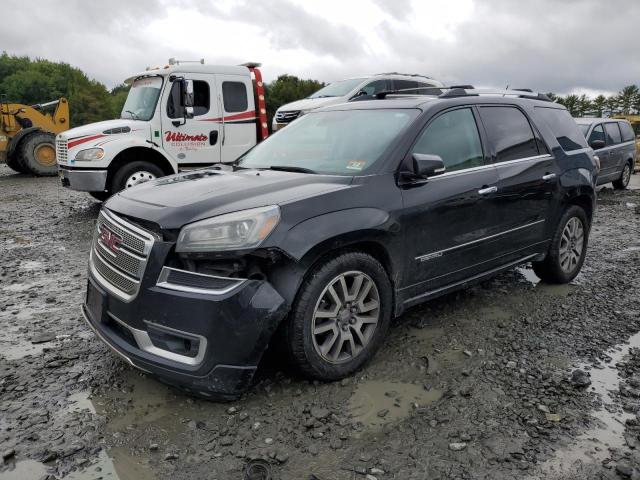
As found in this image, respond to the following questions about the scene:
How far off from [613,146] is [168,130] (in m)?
9.68

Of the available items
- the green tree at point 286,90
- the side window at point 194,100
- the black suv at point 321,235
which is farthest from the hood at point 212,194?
the green tree at point 286,90

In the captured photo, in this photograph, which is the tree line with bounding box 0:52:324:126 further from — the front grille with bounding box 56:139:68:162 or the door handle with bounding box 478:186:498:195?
the door handle with bounding box 478:186:498:195

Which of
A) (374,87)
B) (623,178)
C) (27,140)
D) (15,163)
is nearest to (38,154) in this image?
(27,140)

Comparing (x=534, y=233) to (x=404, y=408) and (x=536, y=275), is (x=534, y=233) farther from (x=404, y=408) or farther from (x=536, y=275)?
(x=404, y=408)

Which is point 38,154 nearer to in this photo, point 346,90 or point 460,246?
point 346,90

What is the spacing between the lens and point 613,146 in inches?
462

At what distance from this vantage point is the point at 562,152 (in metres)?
4.77

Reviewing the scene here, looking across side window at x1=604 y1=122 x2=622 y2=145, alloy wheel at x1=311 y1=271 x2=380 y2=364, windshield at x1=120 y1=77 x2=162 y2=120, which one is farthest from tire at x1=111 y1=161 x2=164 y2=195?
side window at x1=604 y1=122 x2=622 y2=145

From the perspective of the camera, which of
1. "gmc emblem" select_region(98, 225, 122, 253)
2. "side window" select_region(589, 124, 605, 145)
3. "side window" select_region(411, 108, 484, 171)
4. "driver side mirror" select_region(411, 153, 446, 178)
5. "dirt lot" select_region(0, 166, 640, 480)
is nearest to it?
"dirt lot" select_region(0, 166, 640, 480)

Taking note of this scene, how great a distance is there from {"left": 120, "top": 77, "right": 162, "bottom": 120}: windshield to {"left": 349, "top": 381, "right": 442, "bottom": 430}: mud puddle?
7.33 meters

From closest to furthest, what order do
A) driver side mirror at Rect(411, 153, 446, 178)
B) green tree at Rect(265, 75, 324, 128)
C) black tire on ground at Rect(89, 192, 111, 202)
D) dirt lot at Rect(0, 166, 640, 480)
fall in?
dirt lot at Rect(0, 166, 640, 480)
driver side mirror at Rect(411, 153, 446, 178)
black tire on ground at Rect(89, 192, 111, 202)
green tree at Rect(265, 75, 324, 128)

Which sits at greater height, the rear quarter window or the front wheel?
the rear quarter window

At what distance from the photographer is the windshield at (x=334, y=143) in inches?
139

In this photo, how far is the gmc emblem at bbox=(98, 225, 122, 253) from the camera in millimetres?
3003
